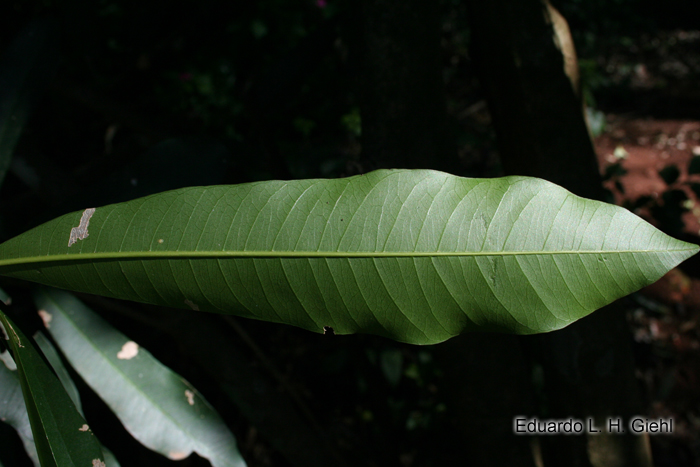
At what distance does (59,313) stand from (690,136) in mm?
3409

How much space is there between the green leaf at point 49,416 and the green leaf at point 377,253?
7 cm

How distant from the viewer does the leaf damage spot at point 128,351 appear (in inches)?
27.7

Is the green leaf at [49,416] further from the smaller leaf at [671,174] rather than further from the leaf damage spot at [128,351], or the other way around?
the smaller leaf at [671,174]

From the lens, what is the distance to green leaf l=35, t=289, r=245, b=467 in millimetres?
683

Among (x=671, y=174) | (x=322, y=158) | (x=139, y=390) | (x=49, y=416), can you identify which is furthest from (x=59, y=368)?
(x=671, y=174)

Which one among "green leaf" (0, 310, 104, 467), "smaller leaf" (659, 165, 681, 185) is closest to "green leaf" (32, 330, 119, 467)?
"green leaf" (0, 310, 104, 467)

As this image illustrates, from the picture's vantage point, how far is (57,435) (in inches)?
17.4

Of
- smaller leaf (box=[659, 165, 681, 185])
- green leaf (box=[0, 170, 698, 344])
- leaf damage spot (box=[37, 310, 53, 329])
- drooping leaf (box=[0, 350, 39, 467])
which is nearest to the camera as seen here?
green leaf (box=[0, 170, 698, 344])

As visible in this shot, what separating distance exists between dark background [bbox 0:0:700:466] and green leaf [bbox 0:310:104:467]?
0.28m

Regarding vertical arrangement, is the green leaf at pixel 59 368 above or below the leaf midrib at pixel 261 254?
below

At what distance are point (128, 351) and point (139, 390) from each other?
60 mm

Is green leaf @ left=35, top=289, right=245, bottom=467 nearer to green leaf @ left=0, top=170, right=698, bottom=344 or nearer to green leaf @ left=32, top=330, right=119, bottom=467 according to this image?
green leaf @ left=32, top=330, right=119, bottom=467

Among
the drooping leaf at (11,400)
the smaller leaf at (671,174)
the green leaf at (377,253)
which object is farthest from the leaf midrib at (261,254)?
the smaller leaf at (671,174)

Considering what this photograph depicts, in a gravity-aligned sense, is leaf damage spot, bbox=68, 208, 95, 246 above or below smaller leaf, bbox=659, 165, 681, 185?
above
